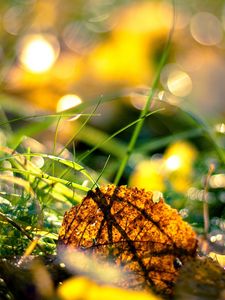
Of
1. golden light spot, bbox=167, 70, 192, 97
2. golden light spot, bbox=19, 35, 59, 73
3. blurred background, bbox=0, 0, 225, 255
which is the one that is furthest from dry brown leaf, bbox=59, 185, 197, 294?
golden light spot, bbox=19, 35, 59, 73

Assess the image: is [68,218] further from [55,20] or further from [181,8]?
[181,8]

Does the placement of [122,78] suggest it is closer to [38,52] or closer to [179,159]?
[38,52]

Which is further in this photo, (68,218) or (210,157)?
(210,157)

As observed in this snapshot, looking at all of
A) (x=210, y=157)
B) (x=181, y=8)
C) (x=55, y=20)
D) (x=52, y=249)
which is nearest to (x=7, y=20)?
(x=55, y=20)

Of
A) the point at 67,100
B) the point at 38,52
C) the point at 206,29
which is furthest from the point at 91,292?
the point at 206,29

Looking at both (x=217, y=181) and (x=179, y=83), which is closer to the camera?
(x=217, y=181)

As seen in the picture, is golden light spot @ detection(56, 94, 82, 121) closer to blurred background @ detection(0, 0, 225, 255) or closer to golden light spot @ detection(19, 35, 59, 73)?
blurred background @ detection(0, 0, 225, 255)
